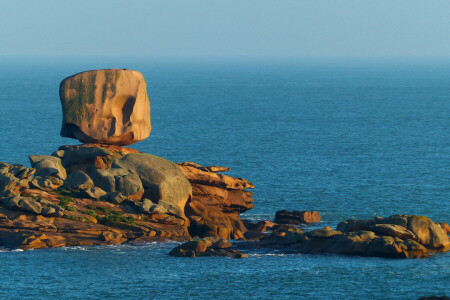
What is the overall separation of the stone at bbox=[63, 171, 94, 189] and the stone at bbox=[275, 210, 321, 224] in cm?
2219

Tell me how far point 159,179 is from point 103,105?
1049 centimetres

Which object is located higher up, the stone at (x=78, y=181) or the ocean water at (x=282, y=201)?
the stone at (x=78, y=181)

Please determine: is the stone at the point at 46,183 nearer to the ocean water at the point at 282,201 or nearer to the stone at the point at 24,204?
the stone at the point at 24,204

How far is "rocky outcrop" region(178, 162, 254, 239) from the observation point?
8050cm

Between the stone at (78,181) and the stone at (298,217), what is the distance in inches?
873

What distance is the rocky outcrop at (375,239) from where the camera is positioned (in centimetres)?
6994

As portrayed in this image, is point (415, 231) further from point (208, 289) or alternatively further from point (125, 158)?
point (125, 158)

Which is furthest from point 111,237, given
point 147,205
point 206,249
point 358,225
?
point 358,225

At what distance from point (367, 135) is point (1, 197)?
112 meters

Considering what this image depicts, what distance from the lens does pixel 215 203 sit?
86.8 metres

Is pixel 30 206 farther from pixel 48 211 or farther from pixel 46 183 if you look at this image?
pixel 46 183

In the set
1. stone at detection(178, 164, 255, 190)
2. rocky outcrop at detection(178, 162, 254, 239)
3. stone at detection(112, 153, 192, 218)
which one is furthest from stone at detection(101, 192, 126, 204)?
stone at detection(178, 164, 255, 190)

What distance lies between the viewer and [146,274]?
65.4m

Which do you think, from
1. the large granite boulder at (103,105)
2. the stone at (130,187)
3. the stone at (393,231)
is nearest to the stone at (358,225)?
the stone at (393,231)
